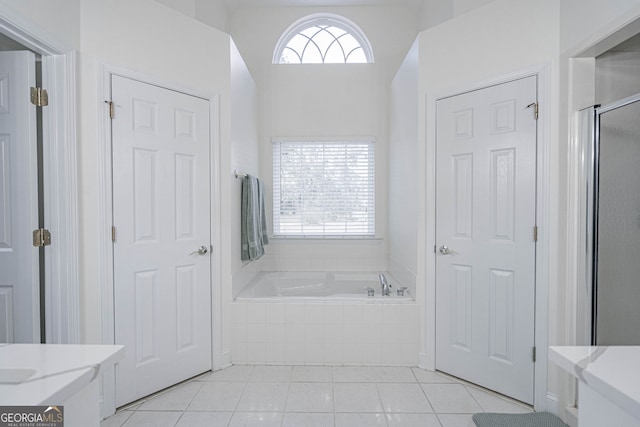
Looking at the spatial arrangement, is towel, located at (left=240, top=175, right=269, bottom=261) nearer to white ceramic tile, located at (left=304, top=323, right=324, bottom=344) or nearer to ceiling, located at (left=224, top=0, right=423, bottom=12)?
white ceramic tile, located at (left=304, top=323, right=324, bottom=344)

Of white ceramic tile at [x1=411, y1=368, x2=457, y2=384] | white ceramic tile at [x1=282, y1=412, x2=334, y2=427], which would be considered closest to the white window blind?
white ceramic tile at [x1=411, y1=368, x2=457, y2=384]

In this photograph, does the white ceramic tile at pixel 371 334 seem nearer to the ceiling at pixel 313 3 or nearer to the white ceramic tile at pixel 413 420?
the white ceramic tile at pixel 413 420

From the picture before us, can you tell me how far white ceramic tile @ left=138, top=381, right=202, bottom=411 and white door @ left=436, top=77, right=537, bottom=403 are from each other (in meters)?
1.72

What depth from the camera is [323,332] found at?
277cm

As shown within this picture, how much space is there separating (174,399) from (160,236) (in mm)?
1027

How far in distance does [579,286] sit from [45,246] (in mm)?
2936

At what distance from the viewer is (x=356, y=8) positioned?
386cm

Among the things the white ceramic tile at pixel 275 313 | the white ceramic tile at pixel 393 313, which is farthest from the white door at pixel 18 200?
the white ceramic tile at pixel 393 313

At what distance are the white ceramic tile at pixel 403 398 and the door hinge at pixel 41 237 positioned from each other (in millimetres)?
2124

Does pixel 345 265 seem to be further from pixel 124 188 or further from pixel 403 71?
pixel 124 188

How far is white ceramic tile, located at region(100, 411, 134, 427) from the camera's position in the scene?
202cm

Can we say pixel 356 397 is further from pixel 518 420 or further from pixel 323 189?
pixel 323 189

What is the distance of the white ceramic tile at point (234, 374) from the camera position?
253cm

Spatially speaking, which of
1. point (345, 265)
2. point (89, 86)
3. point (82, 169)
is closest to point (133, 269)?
point (82, 169)
